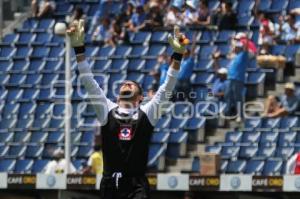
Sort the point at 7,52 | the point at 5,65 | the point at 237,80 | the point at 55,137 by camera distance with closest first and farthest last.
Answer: the point at 237,80 < the point at 55,137 < the point at 5,65 < the point at 7,52

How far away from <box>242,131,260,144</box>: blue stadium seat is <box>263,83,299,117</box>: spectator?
0.37 m

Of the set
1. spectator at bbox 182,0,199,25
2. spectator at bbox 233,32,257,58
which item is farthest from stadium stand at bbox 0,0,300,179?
spectator at bbox 233,32,257,58

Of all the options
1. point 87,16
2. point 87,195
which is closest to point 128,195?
point 87,195

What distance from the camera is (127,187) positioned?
9453 millimetres

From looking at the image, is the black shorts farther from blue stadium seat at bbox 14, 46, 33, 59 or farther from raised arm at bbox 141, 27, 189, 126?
blue stadium seat at bbox 14, 46, 33, 59

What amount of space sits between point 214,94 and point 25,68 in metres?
5.57

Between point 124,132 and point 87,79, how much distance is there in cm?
54

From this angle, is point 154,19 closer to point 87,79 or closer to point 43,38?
point 43,38

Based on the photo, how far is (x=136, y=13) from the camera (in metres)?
23.1

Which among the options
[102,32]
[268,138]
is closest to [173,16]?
[102,32]

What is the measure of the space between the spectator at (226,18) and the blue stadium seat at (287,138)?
354cm

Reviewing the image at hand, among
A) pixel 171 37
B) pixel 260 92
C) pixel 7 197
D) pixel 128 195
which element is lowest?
pixel 7 197

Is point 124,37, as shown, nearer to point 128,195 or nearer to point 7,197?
point 7,197

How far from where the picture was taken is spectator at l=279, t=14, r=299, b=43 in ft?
65.3
